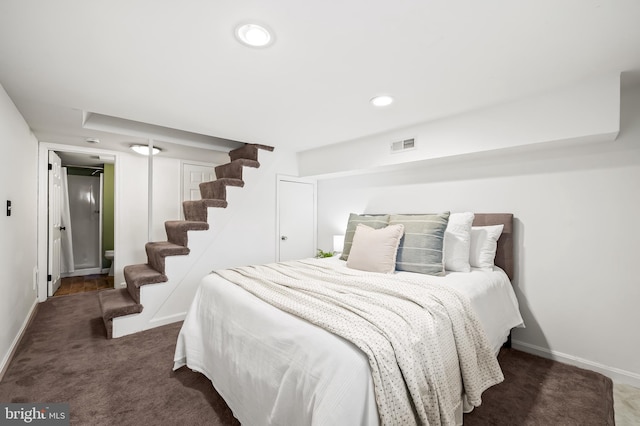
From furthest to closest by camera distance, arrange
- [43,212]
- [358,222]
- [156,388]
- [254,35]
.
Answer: [43,212] < [358,222] < [156,388] < [254,35]

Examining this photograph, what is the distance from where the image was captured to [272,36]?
1495 mm

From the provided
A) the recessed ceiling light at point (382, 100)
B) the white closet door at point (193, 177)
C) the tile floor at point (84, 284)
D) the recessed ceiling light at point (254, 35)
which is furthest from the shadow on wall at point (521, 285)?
the tile floor at point (84, 284)

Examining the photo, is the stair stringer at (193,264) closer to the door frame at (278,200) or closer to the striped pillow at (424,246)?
the door frame at (278,200)

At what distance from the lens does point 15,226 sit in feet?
8.28

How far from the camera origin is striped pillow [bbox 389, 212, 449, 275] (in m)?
2.34

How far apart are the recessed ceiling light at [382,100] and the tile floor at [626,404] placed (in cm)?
Answer: 252

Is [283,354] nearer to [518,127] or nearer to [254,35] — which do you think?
[254,35]

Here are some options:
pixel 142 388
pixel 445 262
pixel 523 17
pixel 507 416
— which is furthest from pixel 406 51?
pixel 142 388

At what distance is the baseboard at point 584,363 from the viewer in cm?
206

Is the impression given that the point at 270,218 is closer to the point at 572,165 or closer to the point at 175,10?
the point at 175,10

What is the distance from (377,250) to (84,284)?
16.5ft

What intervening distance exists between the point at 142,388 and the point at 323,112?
2.55m

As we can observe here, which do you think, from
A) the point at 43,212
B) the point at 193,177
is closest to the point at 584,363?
the point at 193,177

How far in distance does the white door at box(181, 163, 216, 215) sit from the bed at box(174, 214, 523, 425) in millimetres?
2845
